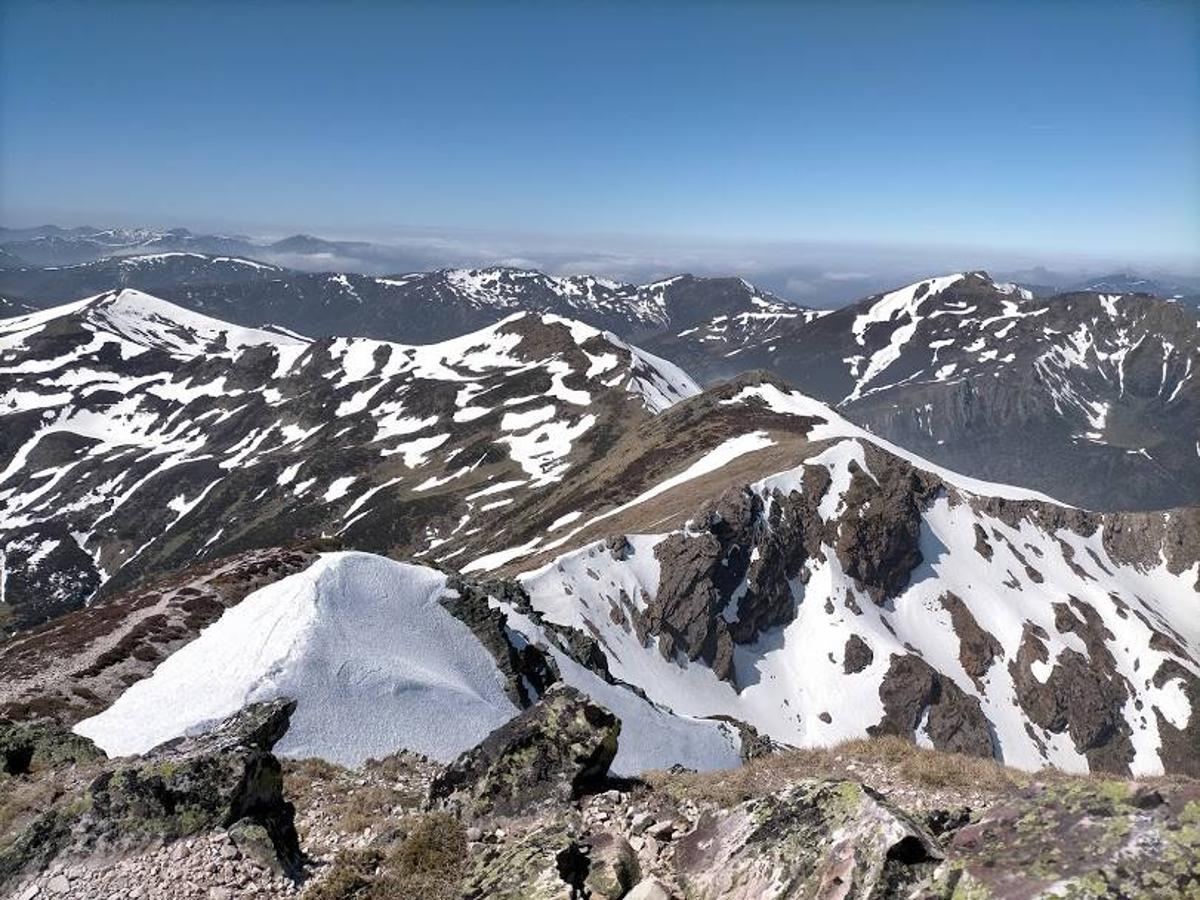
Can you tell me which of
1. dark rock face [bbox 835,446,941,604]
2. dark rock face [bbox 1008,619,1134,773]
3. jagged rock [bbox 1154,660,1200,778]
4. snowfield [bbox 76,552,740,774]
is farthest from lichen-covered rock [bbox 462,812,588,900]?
jagged rock [bbox 1154,660,1200,778]

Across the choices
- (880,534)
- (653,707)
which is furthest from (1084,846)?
(880,534)

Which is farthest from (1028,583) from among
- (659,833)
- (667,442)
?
(659,833)

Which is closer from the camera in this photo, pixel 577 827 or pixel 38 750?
pixel 577 827

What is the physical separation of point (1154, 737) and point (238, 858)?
443 ft

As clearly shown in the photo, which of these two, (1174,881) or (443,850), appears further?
Result: (443,850)

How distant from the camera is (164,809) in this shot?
12820 mm

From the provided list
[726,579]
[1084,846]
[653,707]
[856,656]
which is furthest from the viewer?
[856,656]

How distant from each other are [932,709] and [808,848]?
9764 centimetres

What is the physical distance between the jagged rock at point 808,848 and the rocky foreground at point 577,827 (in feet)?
0.10

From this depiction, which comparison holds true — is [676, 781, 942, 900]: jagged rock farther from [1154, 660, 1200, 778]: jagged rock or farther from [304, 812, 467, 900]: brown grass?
[1154, 660, 1200, 778]: jagged rock

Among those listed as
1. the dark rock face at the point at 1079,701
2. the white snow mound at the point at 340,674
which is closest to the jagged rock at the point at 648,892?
the white snow mound at the point at 340,674

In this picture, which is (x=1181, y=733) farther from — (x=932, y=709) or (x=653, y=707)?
(x=653, y=707)

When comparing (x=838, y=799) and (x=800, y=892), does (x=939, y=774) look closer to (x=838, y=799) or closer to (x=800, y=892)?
(x=838, y=799)

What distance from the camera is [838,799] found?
391 inches
